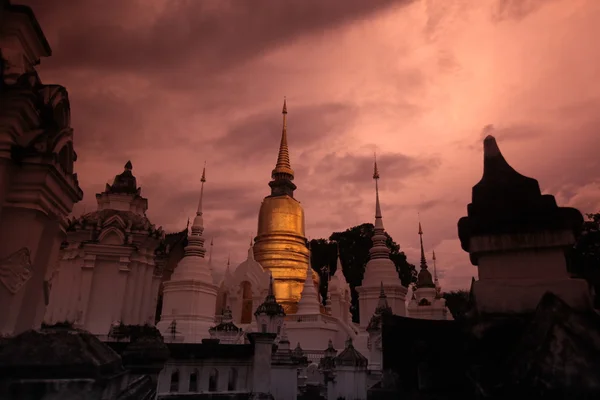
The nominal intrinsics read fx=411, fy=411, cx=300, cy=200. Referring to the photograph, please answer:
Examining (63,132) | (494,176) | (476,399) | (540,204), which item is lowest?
(476,399)

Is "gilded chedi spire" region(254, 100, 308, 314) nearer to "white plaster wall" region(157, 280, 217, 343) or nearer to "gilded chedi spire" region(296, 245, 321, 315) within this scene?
"gilded chedi spire" region(296, 245, 321, 315)

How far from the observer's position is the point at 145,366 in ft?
16.5

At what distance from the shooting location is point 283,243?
3450 centimetres

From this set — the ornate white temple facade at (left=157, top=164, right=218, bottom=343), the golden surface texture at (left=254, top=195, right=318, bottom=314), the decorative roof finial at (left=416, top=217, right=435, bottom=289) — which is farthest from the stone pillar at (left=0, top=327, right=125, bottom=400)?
the decorative roof finial at (left=416, top=217, right=435, bottom=289)

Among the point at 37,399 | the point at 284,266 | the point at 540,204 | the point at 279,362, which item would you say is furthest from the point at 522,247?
the point at 284,266

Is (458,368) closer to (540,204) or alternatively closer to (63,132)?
(540,204)

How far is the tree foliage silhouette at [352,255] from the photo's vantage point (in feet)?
165

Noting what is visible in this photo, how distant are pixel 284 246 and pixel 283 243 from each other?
27cm

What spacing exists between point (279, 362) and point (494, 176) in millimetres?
9326

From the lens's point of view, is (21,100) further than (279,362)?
No

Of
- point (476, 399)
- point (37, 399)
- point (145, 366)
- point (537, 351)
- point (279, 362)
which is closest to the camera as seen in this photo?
point (37, 399)

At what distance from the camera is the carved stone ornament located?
4297mm

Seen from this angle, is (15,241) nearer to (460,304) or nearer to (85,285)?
(460,304)

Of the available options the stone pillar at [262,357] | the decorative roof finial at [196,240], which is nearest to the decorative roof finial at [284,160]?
the decorative roof finial at [196,240]
